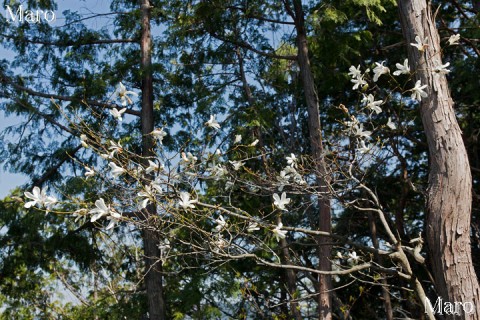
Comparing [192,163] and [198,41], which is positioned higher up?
[198,41]

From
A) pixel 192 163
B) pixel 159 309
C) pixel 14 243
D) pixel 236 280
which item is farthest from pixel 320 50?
pixel 14 243

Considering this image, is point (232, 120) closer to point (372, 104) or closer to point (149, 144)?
point (149, 144)

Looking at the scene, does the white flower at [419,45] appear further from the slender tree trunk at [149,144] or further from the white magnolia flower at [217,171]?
the slender tree trunk at [149,144]

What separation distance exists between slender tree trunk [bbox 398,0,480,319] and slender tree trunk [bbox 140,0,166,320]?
449cm

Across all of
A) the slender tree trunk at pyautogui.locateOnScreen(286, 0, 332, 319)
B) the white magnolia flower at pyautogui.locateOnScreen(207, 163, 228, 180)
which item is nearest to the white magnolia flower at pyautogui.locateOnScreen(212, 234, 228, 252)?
the white magnolia flower at pyautogui.locateOnScreen(207, 163, 228, 180)

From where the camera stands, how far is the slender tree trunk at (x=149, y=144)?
8.62 metres

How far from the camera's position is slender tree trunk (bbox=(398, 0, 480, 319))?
4121 mm

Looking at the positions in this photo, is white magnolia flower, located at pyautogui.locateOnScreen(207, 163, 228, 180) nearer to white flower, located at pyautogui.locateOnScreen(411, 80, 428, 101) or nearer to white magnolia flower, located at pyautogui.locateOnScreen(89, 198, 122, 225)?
white magnolia flower, located at pyautogui.locateOnScreen(89, 198, 122, 225)

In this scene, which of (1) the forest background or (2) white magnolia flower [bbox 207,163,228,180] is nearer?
(2) white magnolia flower [bbox 207,163,228,180]

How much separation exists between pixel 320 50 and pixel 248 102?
211 cm

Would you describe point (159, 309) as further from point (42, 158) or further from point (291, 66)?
point (291, 66)

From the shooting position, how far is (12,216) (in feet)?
30.2

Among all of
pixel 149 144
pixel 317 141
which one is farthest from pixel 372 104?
pixel 149 144

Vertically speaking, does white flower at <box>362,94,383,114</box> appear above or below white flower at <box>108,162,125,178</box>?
above
